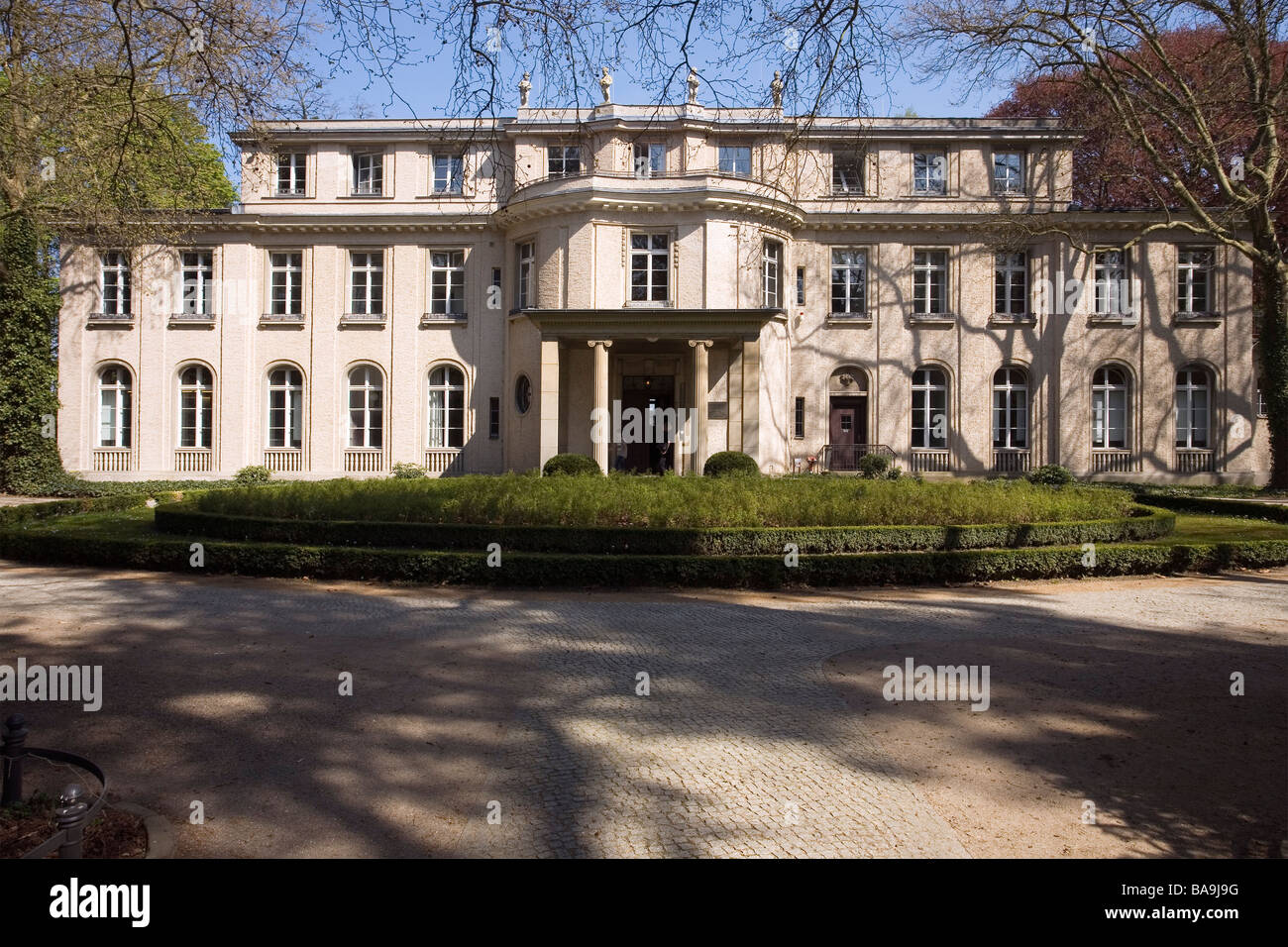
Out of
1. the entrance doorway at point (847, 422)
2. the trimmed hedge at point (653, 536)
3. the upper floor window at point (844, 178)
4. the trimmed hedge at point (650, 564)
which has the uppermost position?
the upper floor window at point (844, 178)

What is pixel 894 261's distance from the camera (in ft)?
104

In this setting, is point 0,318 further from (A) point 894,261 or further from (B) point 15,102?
(A) point 894,261

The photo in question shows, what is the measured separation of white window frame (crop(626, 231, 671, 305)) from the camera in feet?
93.4

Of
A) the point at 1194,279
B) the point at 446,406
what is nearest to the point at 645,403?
the point at 446,406

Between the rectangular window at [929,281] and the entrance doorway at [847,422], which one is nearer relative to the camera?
the entrance doorway at [847,422]

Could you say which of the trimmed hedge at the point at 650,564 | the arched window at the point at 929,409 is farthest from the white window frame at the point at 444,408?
the arched window at the point at 929,409

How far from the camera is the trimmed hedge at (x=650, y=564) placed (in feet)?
40.5

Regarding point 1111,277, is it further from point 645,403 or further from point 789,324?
point 645,403

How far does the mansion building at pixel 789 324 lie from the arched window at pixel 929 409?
0.11 metres

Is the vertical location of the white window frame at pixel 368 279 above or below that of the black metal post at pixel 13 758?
above

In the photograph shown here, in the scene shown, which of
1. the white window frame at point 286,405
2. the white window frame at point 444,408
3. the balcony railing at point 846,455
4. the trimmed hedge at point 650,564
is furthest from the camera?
the white window frame at point 286,405

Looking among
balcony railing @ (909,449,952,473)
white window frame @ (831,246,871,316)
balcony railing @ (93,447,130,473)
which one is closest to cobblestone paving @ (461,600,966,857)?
balcony railing @ (909,449,952,473)

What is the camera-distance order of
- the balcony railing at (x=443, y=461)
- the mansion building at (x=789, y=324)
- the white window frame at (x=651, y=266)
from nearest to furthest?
the white window frame at (x=651, y=266), the balcony railing at (x=443, y=461), the mansion building at (x=789, y=324)

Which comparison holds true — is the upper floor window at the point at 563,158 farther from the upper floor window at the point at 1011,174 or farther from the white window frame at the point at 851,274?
the upper floor window at the point at 1011,174
